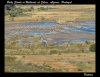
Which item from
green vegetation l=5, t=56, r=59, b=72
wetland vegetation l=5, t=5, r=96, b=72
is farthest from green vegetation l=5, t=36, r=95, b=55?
green vegetation l=5, t=56, r=59, b=72

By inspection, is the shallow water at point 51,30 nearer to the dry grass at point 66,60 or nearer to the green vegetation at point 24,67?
the dry grass at point 66,60

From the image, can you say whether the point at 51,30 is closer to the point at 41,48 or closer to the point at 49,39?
the point at 49,39

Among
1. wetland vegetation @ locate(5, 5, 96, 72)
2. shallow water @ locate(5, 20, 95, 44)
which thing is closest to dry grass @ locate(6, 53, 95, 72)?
wetland vegetation @ locate(5, 5, 96, 72)

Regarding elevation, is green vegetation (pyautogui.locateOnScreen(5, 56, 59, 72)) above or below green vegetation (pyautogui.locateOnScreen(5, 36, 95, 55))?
below

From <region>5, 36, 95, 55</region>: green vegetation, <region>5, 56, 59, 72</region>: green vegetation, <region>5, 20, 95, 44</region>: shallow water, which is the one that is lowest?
<region>5, 56, 59, 72</region>: green vegetation

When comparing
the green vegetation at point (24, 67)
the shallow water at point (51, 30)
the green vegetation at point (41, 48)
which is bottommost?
the green vegetation at point (24, 67)

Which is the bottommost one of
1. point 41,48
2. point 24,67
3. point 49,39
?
point 24,67

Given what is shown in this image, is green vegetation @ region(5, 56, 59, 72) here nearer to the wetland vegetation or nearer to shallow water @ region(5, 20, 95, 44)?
the wetland vegetation

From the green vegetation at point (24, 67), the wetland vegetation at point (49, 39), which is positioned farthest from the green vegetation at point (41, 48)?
the green vegetation at point (24, 67)

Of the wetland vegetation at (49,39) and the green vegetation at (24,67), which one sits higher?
the wetland vegetation at (49,39)

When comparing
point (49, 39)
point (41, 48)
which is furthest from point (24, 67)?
point (49, 39)
